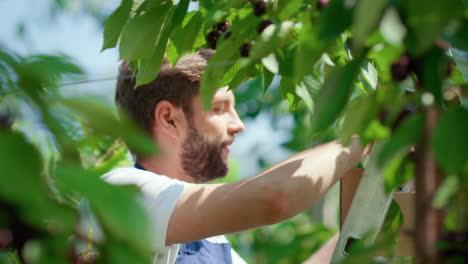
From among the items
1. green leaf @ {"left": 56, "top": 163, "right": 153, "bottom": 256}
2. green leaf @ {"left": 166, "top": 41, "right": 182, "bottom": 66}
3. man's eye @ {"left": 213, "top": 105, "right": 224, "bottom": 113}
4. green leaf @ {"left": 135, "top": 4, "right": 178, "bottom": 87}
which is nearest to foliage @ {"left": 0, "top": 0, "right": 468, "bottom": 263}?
green leaf @ {"left": 56, "top": 163, "right": 153, "bottom": 256}

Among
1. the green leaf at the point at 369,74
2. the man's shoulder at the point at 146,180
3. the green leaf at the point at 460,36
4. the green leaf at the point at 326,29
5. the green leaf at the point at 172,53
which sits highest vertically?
the green leaf at the point at 326,29

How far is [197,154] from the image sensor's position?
1853 mm

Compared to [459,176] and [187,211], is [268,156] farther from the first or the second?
[459,176]

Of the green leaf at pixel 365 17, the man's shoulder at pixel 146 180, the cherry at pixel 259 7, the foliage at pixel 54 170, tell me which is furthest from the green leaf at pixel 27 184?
the man's shoulder at pixel 146 180

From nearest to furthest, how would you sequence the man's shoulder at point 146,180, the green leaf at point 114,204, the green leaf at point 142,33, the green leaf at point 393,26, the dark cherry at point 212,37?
the green leaf at point 114,204, the green leaf at point 393,26, the green leaf at point 142,33, the dark cherry at point 212,37, the man's shoulder at point 146,180

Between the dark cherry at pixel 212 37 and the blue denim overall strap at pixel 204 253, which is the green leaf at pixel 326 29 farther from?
the blue denim overall strap at pixel 204 253

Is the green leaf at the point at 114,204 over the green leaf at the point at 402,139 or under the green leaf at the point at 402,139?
over

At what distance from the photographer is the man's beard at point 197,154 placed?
1.85 metres

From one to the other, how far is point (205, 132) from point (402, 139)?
1482 mm

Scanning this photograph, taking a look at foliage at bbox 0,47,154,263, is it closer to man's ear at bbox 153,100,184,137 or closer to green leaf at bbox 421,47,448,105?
green leaf at bbox 421,47,448,105

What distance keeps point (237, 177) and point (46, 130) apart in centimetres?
392

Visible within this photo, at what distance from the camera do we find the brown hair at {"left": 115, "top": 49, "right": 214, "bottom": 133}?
184 cm

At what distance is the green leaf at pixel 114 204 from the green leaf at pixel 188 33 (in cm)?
59

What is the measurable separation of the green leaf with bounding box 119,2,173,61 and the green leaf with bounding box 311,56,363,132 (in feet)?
1.28
